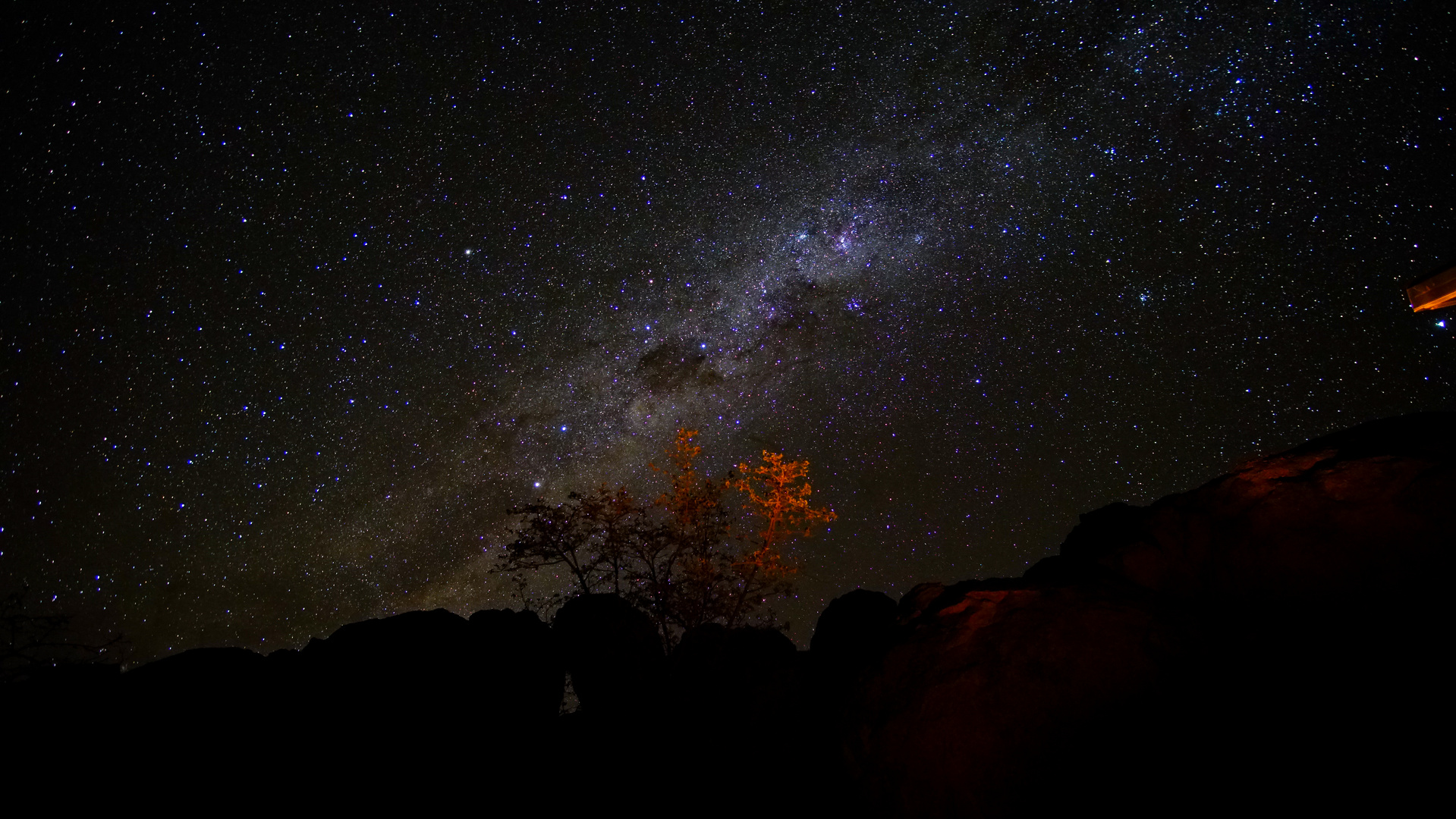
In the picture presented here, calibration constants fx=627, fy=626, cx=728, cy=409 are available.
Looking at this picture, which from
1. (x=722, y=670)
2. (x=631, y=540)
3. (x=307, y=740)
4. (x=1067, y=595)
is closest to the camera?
(x=1067, y=595)

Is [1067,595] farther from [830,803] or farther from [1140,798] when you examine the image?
[830,803]

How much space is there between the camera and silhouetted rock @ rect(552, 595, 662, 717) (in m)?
17.8

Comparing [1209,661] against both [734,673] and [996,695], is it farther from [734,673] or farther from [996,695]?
[734,673]

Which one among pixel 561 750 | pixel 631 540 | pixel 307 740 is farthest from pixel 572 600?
pixel 307 740

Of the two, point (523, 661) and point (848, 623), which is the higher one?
point (523, 661)

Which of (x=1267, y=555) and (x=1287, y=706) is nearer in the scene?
(x=1287, y=706)

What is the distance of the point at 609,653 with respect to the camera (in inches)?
728

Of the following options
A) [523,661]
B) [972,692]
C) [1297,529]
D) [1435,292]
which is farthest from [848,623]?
[1435,292]

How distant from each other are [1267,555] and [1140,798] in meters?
5.11

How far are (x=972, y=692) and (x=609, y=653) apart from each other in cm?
1278

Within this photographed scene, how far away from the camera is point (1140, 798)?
6.32m

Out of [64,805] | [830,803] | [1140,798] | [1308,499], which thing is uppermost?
[64,805]

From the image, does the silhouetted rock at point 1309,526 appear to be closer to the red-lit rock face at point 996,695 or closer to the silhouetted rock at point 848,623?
the red-lit rock face at point 996,695

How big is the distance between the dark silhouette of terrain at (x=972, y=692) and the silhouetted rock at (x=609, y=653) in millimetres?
75
